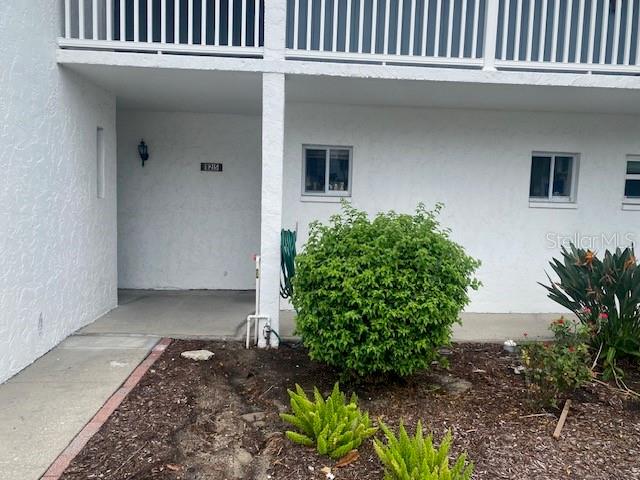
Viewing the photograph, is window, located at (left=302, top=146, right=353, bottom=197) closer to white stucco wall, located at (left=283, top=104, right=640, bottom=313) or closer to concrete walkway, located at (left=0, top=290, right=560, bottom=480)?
white stucco wall, located at (left=283, top=104, right=640, bottom=313)

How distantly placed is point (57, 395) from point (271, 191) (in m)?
2.73

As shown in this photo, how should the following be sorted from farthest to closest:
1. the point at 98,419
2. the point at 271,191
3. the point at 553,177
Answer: the point at 553,177 → the point at 271,191 → the point at 98,419

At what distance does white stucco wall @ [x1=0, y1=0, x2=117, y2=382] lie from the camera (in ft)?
14.1

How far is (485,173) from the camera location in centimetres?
686

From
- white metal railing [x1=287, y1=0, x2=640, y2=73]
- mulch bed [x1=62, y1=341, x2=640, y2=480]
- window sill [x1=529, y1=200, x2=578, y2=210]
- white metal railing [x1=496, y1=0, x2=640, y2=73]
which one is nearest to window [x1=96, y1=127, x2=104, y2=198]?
mulch bed [x1=62, y1=341, x2=640, y2=480]

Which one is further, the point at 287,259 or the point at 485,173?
the point at 485,173

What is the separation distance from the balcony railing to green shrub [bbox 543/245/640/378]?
2.28 metres

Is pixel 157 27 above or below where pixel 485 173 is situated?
above

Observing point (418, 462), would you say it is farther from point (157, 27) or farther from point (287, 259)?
point (157, 27)

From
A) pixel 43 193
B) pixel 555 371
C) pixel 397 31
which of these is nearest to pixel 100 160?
pixel 43 193

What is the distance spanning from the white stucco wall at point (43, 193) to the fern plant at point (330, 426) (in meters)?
2.77

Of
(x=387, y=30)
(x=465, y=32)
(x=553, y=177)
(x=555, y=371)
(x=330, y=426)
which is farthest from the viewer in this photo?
(x=553, y=177)

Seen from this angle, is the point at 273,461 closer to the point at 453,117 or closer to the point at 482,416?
the point at 482,416

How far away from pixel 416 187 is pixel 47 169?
453 cm
